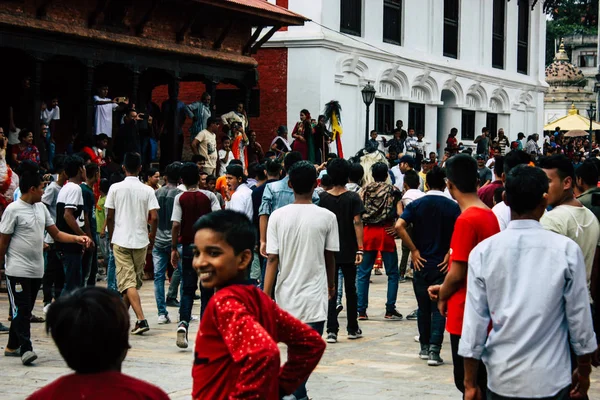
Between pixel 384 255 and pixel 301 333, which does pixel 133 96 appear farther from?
pixel 301 333

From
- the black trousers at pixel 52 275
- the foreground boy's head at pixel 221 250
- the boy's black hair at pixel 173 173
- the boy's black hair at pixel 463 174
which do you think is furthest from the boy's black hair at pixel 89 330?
the black trousers at pixel 52 275

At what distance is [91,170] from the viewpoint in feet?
39.7

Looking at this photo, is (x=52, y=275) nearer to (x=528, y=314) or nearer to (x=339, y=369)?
(x=339, y=369)

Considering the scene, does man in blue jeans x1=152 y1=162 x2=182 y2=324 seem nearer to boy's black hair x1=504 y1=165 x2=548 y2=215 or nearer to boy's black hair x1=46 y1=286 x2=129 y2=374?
boy's black hair x1=504 y1=165 x2=548 y2=215

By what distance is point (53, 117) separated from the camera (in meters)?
19.9

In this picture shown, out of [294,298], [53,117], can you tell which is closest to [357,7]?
[53,117]

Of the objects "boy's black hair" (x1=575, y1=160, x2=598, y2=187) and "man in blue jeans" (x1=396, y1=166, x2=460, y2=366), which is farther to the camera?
"man in blue jeans" (x1=396, y1=166, x2=460, y2=366)

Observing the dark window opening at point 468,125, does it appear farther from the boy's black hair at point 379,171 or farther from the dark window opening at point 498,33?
the boy's black hair at point 379,171

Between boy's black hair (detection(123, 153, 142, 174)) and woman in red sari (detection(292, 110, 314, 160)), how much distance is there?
12.9 m

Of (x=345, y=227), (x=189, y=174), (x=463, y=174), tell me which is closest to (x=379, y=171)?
(x=345, y=227)

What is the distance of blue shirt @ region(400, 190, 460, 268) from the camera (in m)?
9.42

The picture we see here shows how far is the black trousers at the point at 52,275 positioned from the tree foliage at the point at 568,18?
100ft

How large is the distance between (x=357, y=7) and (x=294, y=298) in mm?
22363

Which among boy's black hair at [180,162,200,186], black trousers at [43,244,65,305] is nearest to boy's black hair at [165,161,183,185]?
boy's black hair at [180,162,200,186]
